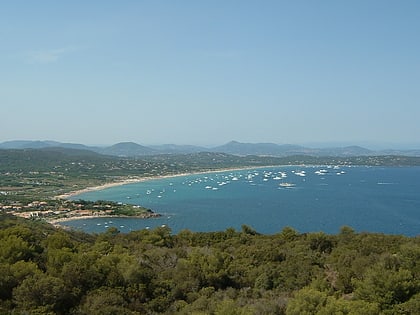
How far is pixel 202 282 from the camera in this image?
599 inches

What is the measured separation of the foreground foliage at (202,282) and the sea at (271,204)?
106 ft

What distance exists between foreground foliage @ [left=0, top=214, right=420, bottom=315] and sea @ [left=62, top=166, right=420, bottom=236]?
32.2m

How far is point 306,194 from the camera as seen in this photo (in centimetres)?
8194

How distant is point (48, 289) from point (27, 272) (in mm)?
1697

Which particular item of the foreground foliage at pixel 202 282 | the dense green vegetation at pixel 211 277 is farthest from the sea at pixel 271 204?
the foreground foliage at pixel 202 282

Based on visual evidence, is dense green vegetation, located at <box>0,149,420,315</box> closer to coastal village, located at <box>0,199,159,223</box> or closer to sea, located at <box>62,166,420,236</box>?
sea, located at <box>62,166,420,236</box>

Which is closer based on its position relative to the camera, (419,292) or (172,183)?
(419,292)

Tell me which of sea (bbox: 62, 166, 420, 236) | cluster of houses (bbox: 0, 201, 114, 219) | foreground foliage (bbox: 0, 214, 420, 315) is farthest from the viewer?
cluster of houses (bbox: 0, 201, 114, 219)

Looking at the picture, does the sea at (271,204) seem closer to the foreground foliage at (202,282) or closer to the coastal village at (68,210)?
the coastal village at (68,210)

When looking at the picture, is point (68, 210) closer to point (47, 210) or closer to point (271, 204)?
point (47, 210)

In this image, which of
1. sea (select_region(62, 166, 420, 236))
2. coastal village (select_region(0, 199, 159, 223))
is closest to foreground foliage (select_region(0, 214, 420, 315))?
sea (select_region(62, 166, 420, 236))

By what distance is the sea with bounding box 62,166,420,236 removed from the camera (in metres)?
53.5

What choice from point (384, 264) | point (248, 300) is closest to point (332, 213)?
point (384, 264)

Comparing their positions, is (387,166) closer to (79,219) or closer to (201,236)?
(79,219)
